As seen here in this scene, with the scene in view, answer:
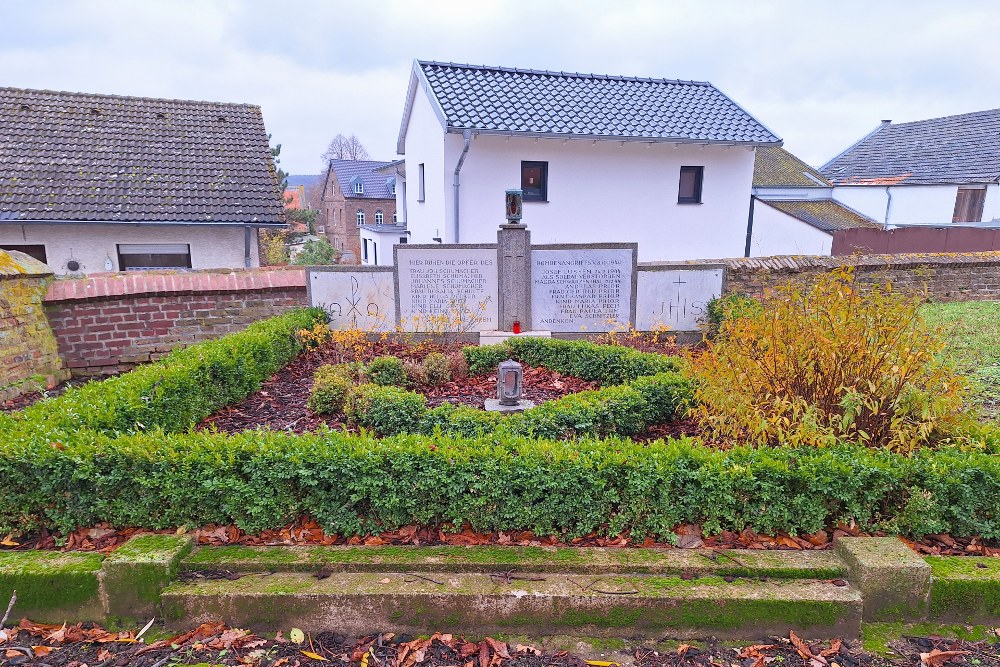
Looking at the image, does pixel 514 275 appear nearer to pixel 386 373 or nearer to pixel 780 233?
pixel 386 373

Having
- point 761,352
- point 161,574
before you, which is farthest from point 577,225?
point 161,574

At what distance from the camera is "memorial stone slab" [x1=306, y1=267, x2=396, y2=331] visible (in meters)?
8.32

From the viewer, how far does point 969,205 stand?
21312 mm

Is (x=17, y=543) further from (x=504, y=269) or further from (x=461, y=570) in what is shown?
(x=504, y=269)

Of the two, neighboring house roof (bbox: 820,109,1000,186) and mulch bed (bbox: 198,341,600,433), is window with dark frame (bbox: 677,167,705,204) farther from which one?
neighboring house roof (bbox: 820,109,1000,186)

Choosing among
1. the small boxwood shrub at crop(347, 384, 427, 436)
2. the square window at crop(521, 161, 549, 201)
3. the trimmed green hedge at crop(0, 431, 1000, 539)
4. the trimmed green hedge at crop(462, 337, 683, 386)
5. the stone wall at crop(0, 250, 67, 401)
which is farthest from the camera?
the square window at crop(521, 161, 549, 201)

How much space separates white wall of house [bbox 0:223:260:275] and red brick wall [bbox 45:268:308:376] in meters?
3.95

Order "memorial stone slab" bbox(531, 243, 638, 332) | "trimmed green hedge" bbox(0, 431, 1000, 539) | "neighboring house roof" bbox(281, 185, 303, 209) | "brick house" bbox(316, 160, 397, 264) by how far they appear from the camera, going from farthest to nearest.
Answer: "brick house" bbox(316, 160, 397, 264)
"neighboring house roof" bbox(281, 185, 303, 209)
"memorial stone slab" bbox(531, 243, 638, 332)
"trimmed green hedge" bbox(0, 431, 1000, 539)

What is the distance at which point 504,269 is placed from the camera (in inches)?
333

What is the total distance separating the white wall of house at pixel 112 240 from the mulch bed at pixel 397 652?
1020 centimetres

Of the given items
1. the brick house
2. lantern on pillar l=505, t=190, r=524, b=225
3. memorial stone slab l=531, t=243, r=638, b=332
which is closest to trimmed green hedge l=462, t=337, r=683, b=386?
memorial stone slab l=531, t=243, r=638, b=332

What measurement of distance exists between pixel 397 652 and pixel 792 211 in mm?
22939

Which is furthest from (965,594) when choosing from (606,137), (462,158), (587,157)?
(587,157)

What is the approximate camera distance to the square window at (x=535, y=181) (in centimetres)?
1434
